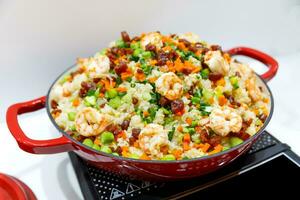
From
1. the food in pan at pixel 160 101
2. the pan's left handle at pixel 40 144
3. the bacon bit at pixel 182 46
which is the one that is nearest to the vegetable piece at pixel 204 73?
the food in pan at pixel 160 101

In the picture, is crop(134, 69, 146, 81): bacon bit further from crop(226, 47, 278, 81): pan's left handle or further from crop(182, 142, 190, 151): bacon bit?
crop(226, 47, 278, 81): pan's left handle

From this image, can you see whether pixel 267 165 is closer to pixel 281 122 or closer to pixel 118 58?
pixel 281 122

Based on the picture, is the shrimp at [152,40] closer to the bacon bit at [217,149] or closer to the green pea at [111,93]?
the green pea at [111,93]

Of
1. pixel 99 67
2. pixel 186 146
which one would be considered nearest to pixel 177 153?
pixel 186 146

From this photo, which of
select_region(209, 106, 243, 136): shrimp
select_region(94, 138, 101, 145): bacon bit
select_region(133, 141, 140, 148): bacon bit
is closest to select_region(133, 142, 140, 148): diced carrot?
select_region(133, 141, 140, 148): bacon bit

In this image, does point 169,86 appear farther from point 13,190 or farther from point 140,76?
point 13,190
